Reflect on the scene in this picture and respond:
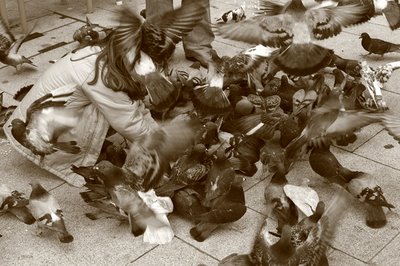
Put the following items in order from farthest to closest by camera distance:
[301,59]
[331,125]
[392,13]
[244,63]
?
[392,13] → [244,63] → [301,59] → [331,125]

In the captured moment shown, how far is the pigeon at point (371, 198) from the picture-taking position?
5555 millimetres

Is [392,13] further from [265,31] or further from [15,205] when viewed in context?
[15,205]

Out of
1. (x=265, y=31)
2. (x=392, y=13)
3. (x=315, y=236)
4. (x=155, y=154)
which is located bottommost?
(x=392, y=13)

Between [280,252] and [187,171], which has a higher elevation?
[280,252]

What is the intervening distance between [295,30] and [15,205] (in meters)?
2.51

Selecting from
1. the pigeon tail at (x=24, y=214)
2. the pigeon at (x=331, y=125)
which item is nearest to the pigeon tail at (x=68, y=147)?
the pigeon tail at (x=24, y=214)

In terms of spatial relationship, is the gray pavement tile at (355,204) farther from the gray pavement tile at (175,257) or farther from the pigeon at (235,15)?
the pigeon at (235,15)

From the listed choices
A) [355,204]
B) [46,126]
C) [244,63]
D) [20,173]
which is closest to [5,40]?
[20,173]

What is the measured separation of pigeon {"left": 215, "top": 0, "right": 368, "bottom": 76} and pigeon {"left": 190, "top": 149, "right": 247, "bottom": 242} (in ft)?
3.64

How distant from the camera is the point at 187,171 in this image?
19.1ft

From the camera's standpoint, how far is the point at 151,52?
566cm

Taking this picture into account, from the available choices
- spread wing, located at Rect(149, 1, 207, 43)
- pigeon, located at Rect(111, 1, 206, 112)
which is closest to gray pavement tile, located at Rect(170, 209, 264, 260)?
pigeon, located at Rect(111, 1, 206, 112)

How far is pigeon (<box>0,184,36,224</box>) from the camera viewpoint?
5762mm

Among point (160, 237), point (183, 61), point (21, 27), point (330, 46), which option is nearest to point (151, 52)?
point (160, 237)
